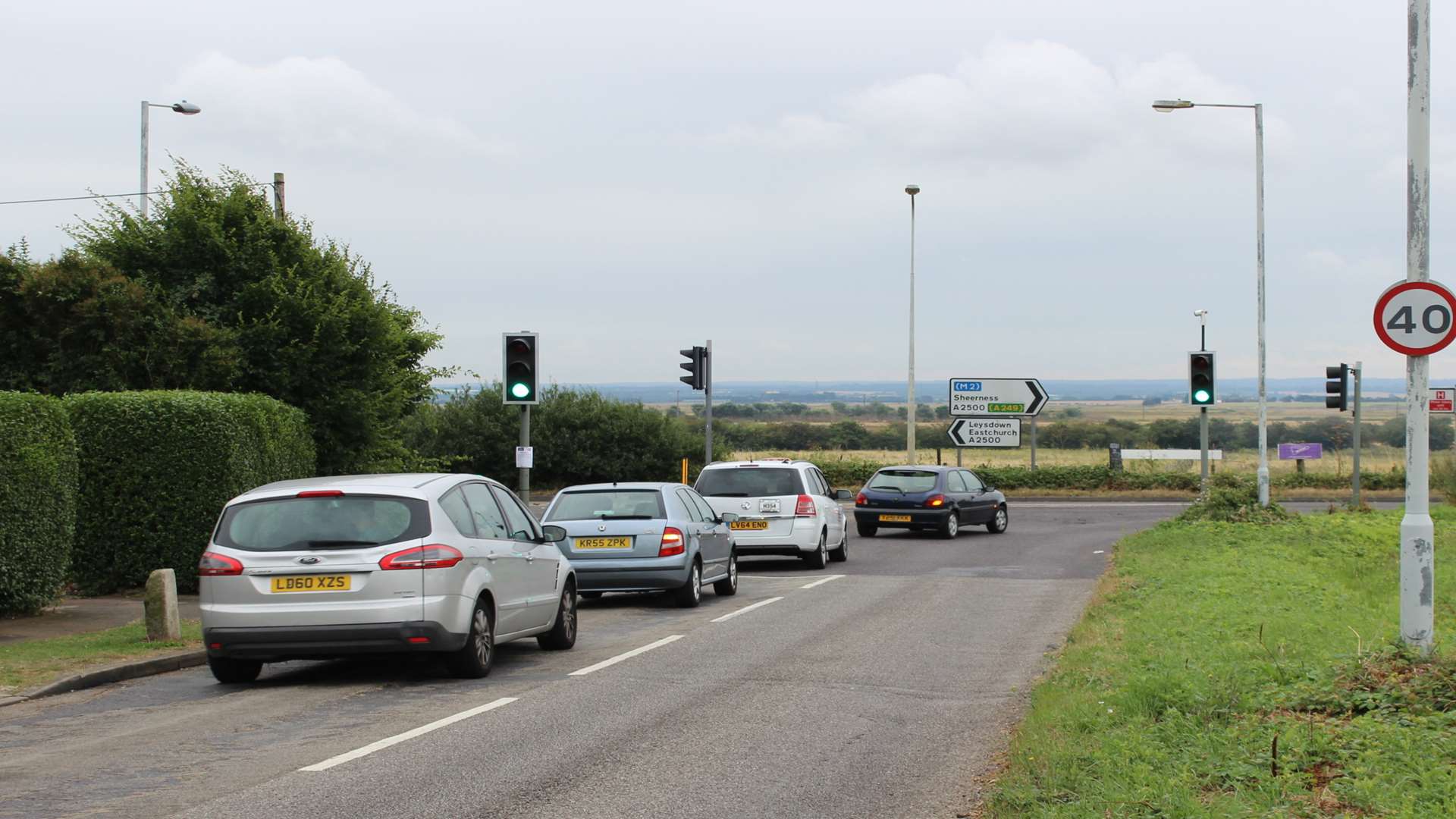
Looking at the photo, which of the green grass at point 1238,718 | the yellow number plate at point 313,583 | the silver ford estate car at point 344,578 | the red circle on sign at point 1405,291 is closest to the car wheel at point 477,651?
the silver ford estate car at point 344,578

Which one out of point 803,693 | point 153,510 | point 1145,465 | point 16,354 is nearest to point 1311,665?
point 803,693

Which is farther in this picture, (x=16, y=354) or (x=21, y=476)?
(x=16, y=354)

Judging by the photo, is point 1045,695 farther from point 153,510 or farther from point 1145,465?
point 1145,465

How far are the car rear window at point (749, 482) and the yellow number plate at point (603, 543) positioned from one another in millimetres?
6344

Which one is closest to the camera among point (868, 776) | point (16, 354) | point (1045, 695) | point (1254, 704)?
point (868, 776)

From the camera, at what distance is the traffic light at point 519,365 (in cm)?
1933

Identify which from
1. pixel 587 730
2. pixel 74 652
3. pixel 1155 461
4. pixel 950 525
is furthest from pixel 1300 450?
pixel 587 730

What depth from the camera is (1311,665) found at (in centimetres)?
943

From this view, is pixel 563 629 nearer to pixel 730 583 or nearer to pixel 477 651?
pixel 477 651

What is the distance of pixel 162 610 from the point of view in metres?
13.2

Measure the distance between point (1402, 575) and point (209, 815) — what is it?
735 cm

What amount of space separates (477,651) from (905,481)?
20.7 metres

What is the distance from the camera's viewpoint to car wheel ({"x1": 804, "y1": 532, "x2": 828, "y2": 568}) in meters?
23.3

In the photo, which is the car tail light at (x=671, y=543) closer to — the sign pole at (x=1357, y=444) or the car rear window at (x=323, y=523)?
the car rear window at (x=323, y=523)
